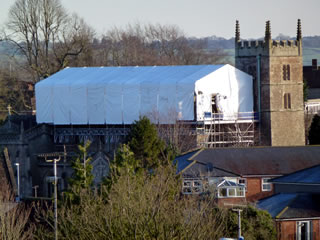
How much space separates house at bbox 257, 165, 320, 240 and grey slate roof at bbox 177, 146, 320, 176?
15.9 feet

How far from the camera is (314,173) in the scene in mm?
46469

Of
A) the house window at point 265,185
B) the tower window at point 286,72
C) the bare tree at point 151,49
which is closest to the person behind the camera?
the house window at point 265,185

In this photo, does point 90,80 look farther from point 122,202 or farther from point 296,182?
point 122,202

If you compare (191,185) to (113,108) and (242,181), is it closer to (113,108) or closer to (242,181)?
(242,181)

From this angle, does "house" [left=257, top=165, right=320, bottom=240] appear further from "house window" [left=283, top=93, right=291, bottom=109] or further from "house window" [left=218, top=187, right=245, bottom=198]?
"house window" [left=283, top=93, right=291, bottom=109]

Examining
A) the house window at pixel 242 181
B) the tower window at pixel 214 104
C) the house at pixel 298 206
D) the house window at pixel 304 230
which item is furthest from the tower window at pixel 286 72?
the house window at pixel 304 230

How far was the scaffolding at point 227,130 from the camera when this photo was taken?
69250 mm

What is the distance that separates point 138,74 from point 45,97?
6.99m

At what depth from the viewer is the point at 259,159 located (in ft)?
176

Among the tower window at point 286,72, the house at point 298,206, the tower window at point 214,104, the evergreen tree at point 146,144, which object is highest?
the tower window at point 286,72

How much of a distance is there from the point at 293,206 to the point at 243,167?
34.6 ft

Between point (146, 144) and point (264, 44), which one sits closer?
point (146, 144)

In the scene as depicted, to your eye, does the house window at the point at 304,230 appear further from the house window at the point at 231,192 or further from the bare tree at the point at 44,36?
the bare tree at the point at 44,36

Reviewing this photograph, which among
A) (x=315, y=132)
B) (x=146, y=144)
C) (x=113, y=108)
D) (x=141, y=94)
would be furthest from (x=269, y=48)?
(x=146, y=144)
